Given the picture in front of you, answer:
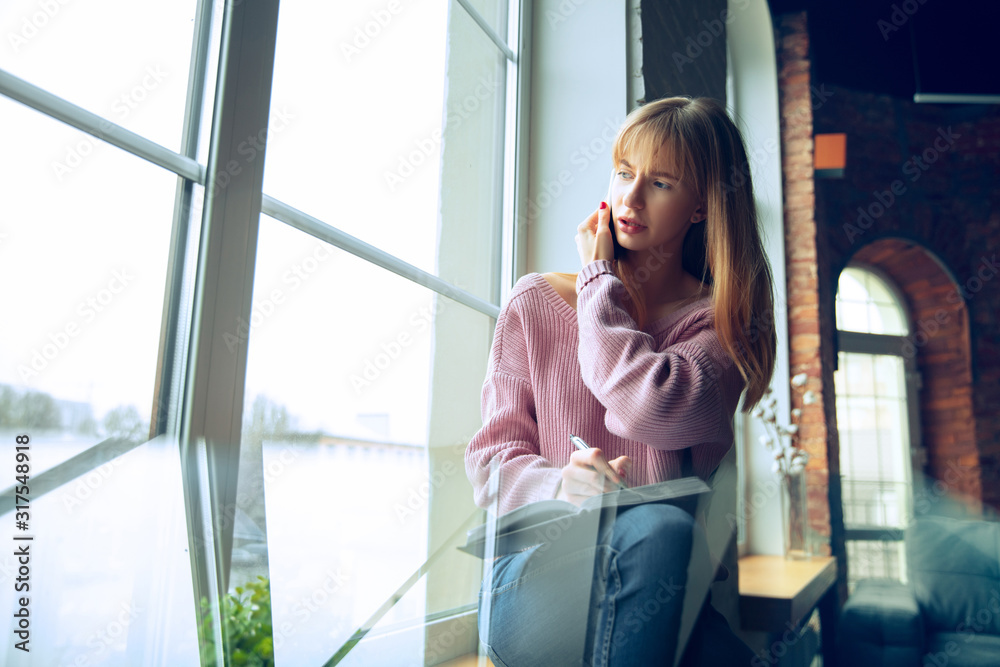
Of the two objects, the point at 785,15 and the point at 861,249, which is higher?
the point at 785,15

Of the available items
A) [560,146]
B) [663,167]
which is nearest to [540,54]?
[560,146]

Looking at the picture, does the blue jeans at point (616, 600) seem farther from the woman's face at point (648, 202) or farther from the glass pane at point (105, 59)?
the glass pane at point (105, 59)

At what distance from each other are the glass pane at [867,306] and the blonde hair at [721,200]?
12.9 feet

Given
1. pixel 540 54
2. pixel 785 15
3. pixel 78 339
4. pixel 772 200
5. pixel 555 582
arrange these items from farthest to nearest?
pixel 785 15, pixel 772 200, pixel 540 54, pixel 78 339, pixel 555 582

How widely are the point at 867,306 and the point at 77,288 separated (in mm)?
4943

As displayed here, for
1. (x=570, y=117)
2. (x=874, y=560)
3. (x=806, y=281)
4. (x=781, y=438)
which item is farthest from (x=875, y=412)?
(x=570, y=117)

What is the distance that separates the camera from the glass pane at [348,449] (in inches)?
29.5

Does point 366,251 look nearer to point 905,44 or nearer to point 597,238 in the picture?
point 597,238

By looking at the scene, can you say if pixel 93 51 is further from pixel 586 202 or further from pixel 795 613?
pixel 795 613

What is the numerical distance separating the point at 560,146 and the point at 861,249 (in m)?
3.51

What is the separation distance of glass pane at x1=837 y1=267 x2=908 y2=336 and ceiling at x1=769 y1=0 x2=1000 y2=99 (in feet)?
4.10

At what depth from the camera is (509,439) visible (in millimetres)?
998

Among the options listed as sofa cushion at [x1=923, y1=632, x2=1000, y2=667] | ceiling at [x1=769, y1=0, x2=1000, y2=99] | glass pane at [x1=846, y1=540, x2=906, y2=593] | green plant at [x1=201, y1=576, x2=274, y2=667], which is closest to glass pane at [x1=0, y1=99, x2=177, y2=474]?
green plant at [x1=201, y1=576, x2=274, y2=667]

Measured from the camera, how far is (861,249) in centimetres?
466
